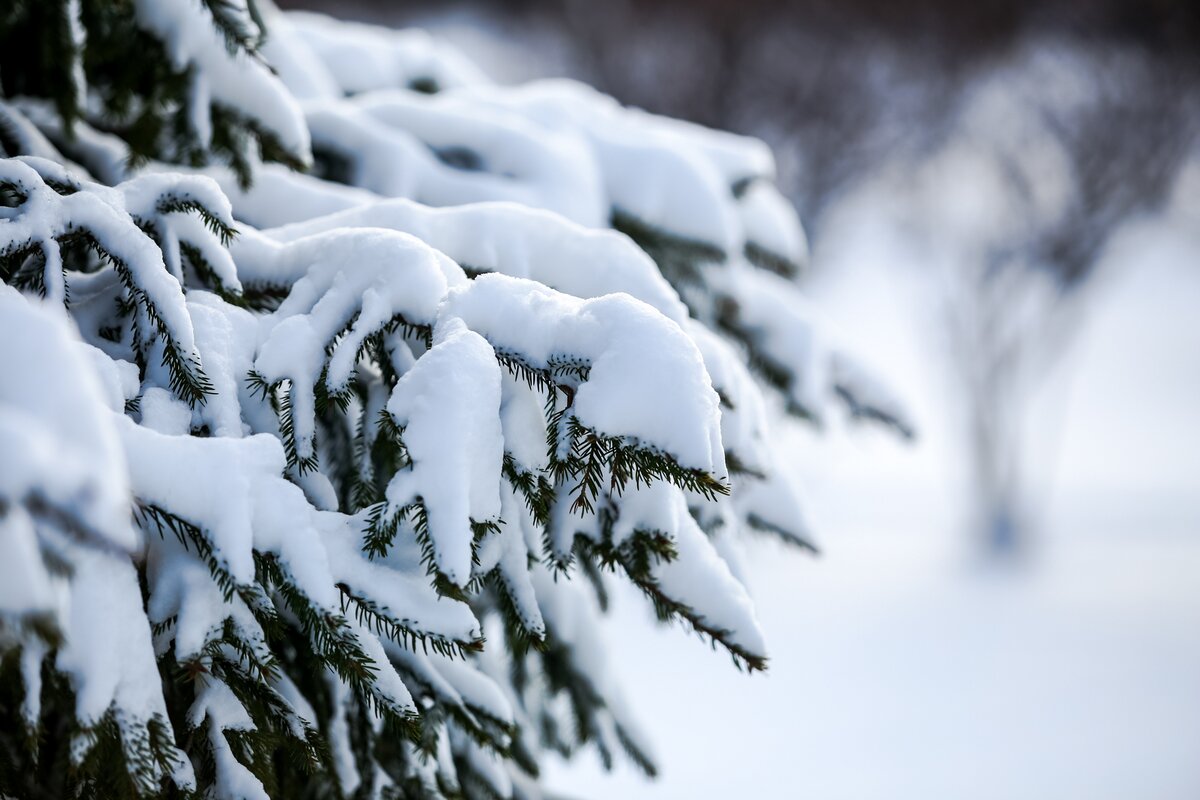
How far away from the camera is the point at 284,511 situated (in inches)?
42.0

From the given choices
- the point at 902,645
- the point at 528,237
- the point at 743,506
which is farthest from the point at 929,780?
the point at 528,237

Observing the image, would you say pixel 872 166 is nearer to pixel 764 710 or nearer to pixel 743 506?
pixel 764 710

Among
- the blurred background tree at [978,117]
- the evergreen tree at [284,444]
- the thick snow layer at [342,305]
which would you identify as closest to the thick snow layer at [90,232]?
the evergreen tree at [284,444]

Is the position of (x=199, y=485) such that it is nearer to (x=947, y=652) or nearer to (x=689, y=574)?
(x=689, y=574)

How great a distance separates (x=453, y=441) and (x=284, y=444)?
1.16 feet

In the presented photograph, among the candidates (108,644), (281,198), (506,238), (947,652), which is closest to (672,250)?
(506,238)

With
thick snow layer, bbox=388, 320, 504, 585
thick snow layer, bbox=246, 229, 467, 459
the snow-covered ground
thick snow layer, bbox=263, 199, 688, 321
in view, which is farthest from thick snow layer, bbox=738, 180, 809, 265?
thick snow layer, bbox=388, 320, 504, 585

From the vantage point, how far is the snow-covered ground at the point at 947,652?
5.19 m

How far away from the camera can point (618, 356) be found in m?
1.04

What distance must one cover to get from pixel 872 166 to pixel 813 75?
1.10 m

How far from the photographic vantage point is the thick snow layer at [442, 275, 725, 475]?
1005 mm

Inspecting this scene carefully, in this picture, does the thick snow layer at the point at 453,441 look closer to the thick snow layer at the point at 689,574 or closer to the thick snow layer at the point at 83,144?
the thick snow layer at the point at 689,574

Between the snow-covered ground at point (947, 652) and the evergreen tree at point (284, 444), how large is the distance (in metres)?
0.94

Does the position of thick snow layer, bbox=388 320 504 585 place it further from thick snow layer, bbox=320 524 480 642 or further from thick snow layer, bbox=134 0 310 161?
thick snow layer, bbox=134 0 310 161
